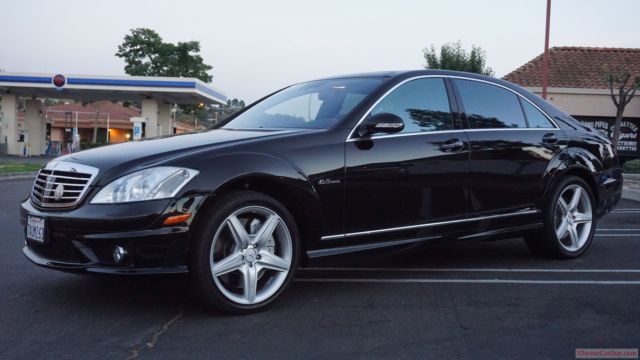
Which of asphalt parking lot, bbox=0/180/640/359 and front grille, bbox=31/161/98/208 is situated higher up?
front grille, bbox=31/161/98/208

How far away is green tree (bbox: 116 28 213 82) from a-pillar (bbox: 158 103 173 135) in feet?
77.4

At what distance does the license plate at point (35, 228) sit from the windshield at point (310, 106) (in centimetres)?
168

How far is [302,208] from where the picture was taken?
4133mm

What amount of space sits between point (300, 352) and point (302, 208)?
1105 millimetres

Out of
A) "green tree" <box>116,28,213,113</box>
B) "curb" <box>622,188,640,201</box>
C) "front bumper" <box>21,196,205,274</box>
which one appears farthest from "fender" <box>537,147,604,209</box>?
"green tree" <box>116,28,213,113</box>

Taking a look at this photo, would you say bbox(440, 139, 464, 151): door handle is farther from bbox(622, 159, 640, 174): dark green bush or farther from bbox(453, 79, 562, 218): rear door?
bbox(622, 159, 640, 174): dark green bush

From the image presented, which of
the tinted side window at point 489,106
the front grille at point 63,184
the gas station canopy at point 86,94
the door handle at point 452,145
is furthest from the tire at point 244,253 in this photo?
the gas station canopy at point 86,94

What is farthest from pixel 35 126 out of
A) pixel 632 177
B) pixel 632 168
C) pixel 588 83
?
pixel 632 177

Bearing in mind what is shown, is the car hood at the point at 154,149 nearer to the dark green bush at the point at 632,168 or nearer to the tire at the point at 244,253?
the tire at the point at 244,253

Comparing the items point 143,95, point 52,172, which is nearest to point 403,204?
point 52,172

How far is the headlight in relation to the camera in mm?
3596

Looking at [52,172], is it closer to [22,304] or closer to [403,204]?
[22,304]

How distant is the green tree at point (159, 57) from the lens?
2416 inches

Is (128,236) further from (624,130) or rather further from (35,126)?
(35,126)
